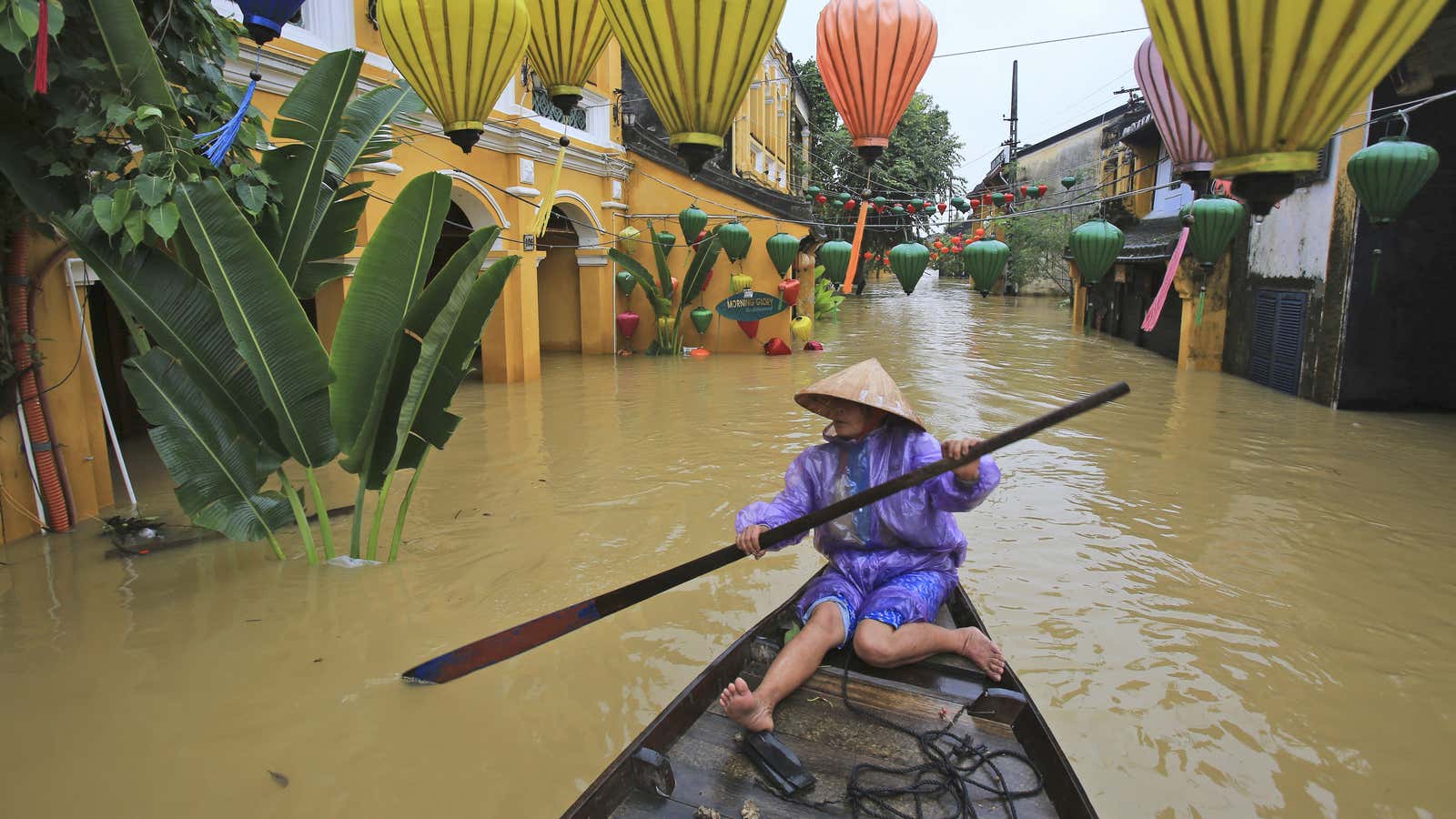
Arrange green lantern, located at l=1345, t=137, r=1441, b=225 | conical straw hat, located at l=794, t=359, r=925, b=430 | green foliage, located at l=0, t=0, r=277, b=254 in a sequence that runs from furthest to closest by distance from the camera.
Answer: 1. green lantern, located at l=1345, t=137, r=1441, b=225
2. green foliage, located at l=0, t=0, r=277, b=254
3. conical straw hat, located at l=794, t=359, r=925, b=430

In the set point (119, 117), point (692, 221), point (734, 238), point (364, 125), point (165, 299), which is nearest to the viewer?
point (119, 117)

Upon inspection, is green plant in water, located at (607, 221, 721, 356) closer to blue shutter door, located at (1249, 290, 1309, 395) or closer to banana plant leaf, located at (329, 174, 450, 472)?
blue shutter door, located at (1249, 290, 1309, 395)

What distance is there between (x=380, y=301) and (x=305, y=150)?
1162mm

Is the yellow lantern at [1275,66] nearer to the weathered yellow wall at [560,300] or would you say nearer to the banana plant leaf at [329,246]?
the banana plant leaf at [329,246]

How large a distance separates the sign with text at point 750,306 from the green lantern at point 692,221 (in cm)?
140

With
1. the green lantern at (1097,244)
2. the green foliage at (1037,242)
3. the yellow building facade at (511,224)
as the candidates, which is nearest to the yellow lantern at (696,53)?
the yellow building facade at (511,224)

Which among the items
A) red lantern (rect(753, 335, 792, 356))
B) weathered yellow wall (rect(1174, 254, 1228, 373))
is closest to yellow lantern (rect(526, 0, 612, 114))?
red lantern (rect(753, 335, 792, 356))

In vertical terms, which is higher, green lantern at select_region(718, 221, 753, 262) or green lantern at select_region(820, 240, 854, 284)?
green lantern at select_region(718, 221, 753, 262)

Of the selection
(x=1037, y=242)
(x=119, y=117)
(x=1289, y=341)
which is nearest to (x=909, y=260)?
(x=119, y=117)

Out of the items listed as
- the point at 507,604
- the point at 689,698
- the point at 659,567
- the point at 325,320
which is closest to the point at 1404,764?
the point at 689,698

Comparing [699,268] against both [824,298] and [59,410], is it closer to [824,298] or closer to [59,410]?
[824,298]

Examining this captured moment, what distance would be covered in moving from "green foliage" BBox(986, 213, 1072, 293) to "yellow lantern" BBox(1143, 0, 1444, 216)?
25.2m

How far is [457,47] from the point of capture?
3234 mm

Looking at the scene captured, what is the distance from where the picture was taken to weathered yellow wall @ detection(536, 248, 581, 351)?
1638cm
